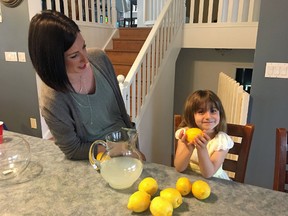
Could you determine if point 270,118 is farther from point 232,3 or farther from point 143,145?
point 232,3

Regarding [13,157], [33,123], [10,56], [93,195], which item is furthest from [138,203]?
[10,56]

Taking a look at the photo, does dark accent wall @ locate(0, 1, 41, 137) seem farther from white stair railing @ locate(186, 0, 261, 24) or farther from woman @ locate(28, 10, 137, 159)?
white stair railing @ locate(186, 0, 261, 24)

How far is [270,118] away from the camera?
199 centimetres

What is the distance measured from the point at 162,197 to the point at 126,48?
10.5ft

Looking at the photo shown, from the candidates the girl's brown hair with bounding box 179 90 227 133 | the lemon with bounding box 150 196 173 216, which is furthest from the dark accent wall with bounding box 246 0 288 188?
the lemon with bounding box 150 196 173 216

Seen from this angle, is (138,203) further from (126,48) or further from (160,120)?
(126,48)

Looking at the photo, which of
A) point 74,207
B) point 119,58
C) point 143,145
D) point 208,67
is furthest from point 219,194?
point 208,67

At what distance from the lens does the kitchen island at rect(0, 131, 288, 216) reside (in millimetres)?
679

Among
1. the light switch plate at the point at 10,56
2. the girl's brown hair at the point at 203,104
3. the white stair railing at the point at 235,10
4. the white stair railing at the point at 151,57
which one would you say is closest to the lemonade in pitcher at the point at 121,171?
the girl's brown hair at the point at 203,104

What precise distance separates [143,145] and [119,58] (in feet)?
4.55

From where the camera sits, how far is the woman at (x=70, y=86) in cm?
87

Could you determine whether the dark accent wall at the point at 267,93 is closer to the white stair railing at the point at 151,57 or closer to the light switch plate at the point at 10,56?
the white stair railing at the point at 151,57

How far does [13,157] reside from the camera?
97 centimetres

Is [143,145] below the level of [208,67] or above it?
below
